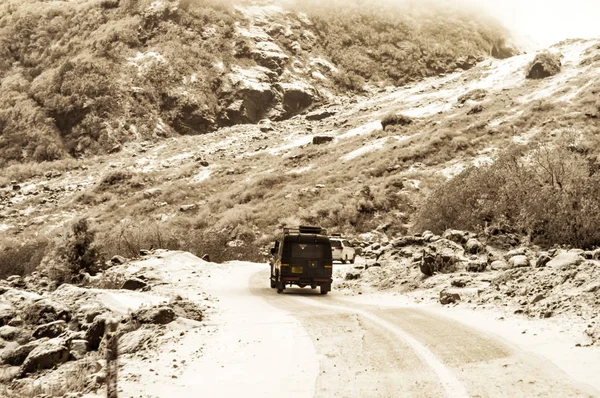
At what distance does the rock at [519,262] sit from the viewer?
52.1ft

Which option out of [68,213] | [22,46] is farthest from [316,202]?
[22,46]

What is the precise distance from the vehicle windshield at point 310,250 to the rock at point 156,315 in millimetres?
7961

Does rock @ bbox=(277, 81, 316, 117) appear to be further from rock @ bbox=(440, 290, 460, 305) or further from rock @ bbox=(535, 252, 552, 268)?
rock @ bbox=(535, 252, 552, 268)

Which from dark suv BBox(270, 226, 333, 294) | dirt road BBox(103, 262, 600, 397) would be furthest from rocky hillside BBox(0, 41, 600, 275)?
dirt road BBox(103, 262, 600, 397)

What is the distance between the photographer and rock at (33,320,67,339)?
12.9m

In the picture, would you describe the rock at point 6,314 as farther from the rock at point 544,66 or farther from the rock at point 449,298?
the rock at point 544,66

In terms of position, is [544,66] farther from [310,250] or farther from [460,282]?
[460,282]

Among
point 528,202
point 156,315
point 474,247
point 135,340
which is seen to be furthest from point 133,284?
point 528,202

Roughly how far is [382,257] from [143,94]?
239 feet

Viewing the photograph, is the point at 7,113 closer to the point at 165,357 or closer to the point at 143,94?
the point at 143,94

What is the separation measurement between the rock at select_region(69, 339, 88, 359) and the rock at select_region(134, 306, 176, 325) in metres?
1.35

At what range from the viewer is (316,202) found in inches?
1797

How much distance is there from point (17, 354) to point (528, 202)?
16.8 m

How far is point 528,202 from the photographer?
20.4 meters
